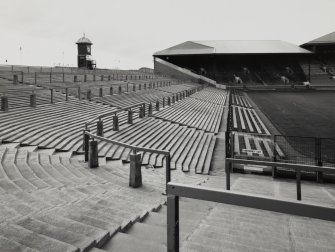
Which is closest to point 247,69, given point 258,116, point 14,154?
point 258,116

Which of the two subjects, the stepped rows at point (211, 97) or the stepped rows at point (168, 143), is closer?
the stepped rows at point (168, 143)

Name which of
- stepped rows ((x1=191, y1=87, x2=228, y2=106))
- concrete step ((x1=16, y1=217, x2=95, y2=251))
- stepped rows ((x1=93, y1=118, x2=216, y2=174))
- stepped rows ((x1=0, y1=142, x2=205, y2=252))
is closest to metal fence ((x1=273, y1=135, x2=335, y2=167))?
stepped rows ((x1=93, y1=118, x2=216, y2=174))

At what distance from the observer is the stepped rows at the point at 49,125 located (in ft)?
35.3

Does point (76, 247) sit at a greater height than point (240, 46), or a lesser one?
lesser

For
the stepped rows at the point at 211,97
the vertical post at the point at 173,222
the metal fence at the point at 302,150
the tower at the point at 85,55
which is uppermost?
the tower at the point at 85,55

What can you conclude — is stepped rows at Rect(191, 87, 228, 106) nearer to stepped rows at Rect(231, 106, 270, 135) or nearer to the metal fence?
stepped rows at Rect(231, 106, 270, 135)

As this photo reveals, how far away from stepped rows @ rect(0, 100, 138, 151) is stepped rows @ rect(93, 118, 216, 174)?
1256mm

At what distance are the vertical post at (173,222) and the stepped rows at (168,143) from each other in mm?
8041

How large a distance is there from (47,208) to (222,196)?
375 cm

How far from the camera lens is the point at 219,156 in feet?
47.7

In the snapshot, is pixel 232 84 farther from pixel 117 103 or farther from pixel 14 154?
pixel 14 154

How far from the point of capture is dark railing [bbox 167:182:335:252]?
186cm

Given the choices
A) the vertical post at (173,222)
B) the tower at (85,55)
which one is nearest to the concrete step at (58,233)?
the vertical post at (173,222)

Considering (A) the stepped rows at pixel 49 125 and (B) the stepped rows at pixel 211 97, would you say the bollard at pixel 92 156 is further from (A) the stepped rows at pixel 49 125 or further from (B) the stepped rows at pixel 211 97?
(B) the stepped rows at pixel 211 97
